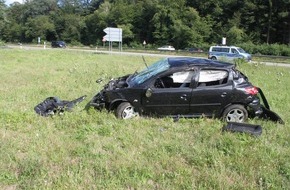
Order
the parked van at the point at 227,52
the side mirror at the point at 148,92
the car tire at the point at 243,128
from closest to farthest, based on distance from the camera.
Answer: the car tire at the point at 243,128 → the side mirror at the point at 148,92 → the parked van at the point at 227,52

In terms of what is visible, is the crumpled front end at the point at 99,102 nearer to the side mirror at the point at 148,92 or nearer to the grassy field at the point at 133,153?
the grassy field at the point at 133,153

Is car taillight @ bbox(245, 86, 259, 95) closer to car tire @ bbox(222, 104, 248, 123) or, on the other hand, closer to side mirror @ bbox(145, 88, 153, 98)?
car tire @ bbox(222, 104, 248, 123)

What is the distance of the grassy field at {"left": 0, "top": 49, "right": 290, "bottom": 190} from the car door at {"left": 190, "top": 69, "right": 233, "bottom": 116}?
0.27m

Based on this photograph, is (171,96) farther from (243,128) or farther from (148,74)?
(243,128)

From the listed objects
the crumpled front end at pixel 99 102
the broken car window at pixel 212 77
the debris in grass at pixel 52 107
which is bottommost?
the debris in grass at pixel 52 107

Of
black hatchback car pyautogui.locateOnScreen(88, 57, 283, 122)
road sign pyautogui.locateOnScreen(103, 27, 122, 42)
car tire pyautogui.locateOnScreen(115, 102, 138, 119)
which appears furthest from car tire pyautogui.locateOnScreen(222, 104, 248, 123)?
road sign pyautogui.locateOnScreen(103, 27, 122, 42)

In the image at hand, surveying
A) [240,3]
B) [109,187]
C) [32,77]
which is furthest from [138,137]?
[240,3]

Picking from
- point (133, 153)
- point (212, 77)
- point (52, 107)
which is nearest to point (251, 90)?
point (212, 77)

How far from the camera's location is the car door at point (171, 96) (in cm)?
705

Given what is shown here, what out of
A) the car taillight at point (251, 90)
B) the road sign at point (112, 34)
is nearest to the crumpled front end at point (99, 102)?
the car taillight at point (251, 90)

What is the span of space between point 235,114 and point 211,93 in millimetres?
752

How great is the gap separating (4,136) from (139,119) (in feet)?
8.79

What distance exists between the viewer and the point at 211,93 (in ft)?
23.2

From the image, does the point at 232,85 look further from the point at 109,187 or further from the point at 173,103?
the point at 109,187
